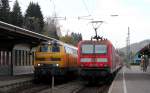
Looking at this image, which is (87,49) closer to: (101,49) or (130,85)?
(101,49)

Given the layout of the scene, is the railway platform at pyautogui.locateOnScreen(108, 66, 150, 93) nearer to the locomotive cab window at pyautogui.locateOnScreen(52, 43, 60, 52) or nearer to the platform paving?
the locomotive cab window at pyautogui.locateOnScreen(52, 43, 60, 52)

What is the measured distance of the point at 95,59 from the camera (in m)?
30.3

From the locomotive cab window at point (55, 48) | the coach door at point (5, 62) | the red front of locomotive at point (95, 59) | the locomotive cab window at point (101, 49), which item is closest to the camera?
the red front of locomotive at point (95, 59)

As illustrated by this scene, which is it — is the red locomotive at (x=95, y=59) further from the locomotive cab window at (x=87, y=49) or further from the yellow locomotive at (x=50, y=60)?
the yellow locomotive at (x=50, y=60)

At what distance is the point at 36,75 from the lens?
31.1 metres

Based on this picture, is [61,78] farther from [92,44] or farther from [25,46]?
[25,46]

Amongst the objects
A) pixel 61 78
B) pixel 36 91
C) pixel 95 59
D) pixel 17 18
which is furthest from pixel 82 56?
pixel 17 18

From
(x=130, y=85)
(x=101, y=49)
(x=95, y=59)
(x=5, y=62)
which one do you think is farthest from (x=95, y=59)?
(x=5, y=62)

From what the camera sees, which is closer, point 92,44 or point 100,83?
point 92,44

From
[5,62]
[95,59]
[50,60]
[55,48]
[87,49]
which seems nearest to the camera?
[95,59]

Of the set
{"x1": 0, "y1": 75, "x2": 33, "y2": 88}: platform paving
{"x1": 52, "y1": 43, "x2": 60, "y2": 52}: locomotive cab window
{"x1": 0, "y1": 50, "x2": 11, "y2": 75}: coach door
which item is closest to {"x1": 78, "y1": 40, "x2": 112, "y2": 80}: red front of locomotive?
{"x1": 52, "y1": 43, "x2": 60, "y2": 52}: locomotive cab window

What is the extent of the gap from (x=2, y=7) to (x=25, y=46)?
1708 inches

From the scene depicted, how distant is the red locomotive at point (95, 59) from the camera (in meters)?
30.0

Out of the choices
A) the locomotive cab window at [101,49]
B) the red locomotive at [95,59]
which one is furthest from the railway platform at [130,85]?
the locomotive cab window at [101,49]
